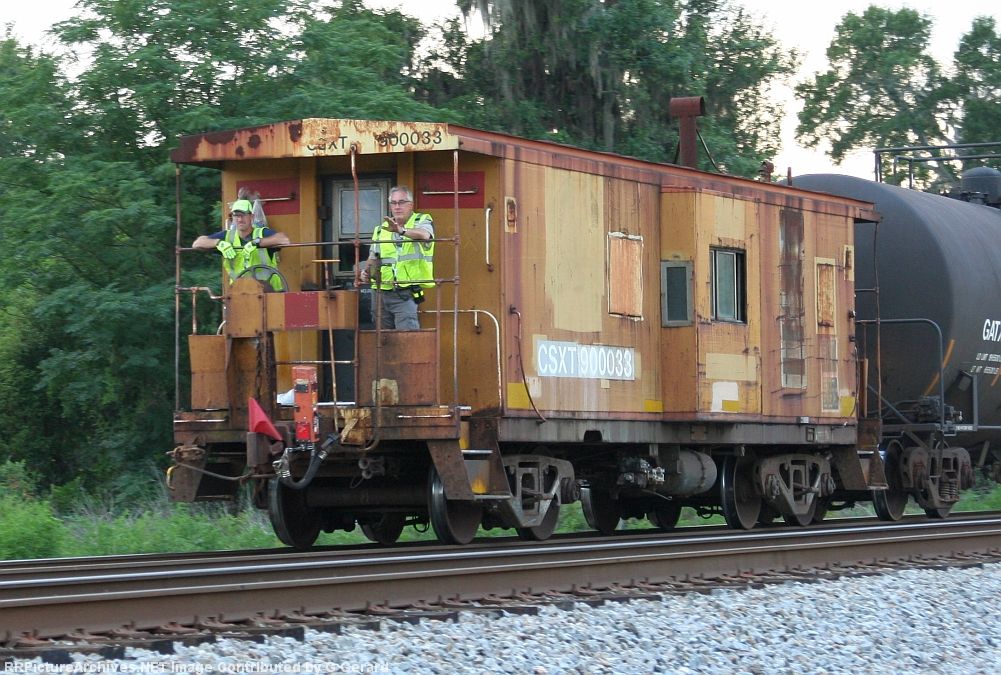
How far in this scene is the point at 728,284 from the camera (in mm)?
14922

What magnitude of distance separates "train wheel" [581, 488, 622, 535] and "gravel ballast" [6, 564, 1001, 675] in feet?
18.1

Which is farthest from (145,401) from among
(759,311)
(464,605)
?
(464,605)

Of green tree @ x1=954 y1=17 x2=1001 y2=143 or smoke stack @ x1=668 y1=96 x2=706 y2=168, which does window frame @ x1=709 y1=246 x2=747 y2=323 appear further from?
green tree @ x1=954 y1=17 x2=1001 y2=143

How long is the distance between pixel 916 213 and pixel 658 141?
1394cm

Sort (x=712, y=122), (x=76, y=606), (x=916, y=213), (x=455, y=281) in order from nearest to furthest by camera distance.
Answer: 1. (x=76, y=606)
2. (x=455, y=281)
3. (x=916, y=213)
4. (x=712, y=122)

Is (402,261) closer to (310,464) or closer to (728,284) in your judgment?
(310,464)

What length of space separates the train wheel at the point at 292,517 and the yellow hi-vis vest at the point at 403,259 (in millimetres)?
2120

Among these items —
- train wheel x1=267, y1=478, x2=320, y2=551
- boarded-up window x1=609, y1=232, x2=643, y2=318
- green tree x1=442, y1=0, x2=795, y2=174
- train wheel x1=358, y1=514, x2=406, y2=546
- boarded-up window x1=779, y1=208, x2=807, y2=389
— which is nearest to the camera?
train wheel x1=267, y1=478, x2=320, y2=551

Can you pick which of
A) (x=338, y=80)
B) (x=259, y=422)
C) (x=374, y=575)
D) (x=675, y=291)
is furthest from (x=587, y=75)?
(x=374, y=575)

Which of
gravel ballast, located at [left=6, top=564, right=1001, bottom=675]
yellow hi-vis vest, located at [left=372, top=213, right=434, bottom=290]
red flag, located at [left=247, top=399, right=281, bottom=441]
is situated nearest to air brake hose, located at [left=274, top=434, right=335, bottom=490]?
red flag, located at [left=247, top=399, right=281, bottom=441]

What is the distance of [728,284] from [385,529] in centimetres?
419

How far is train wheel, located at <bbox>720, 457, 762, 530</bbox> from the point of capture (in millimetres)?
15758

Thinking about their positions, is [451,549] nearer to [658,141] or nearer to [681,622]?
[681,622]

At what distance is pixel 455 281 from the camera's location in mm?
11508
